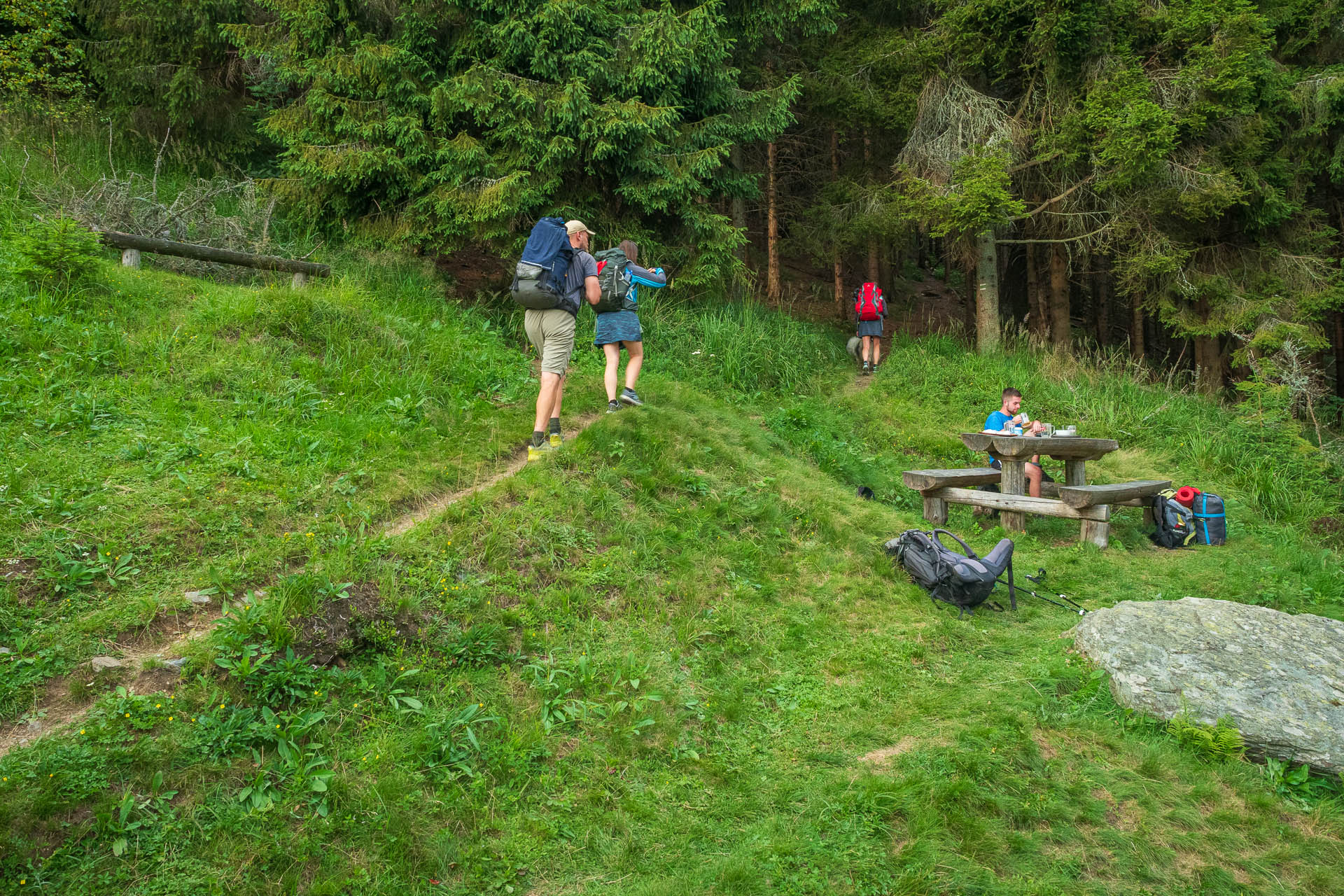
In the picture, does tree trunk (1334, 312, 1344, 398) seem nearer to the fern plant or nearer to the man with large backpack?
the fern plant

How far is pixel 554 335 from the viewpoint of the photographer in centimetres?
708

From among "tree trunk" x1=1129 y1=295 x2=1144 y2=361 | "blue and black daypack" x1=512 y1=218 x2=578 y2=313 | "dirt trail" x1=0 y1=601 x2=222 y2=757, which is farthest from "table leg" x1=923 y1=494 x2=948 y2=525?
"tree trunk" x1=1129 y1=295 x2=1144 y2=361

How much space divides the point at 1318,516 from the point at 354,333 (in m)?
11.7

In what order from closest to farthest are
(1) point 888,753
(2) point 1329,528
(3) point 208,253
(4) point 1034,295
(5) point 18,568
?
(5) point 18,568
(1) point 888,753
(3) point 208,253
(2) point 1329,528
(4) point 1034,295

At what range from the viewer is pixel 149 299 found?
26.2 feet

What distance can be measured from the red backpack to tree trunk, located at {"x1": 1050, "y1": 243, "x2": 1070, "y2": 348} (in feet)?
13.1

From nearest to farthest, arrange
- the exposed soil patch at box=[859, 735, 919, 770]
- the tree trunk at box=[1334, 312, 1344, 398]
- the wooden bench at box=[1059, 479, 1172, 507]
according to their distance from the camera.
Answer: the exposed soil patch at box=[859, 735, 919, 770] < the wooden bench at box=[1059, 479, 1172, 507] < the tree trunk at box=[1334, 312, 1344, 398]

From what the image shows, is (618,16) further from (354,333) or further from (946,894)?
(946,894)

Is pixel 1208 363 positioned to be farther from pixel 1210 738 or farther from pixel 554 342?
pixel 554 342

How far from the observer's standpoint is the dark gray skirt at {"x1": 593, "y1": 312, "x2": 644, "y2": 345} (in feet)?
26.0

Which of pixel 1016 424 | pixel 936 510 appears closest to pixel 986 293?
pixel 1016 424

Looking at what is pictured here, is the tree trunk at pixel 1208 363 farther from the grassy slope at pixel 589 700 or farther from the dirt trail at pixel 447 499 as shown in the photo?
the dirt trail at pixel 447 499

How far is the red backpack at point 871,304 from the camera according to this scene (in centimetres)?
1380

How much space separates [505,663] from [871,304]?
34.7ft
